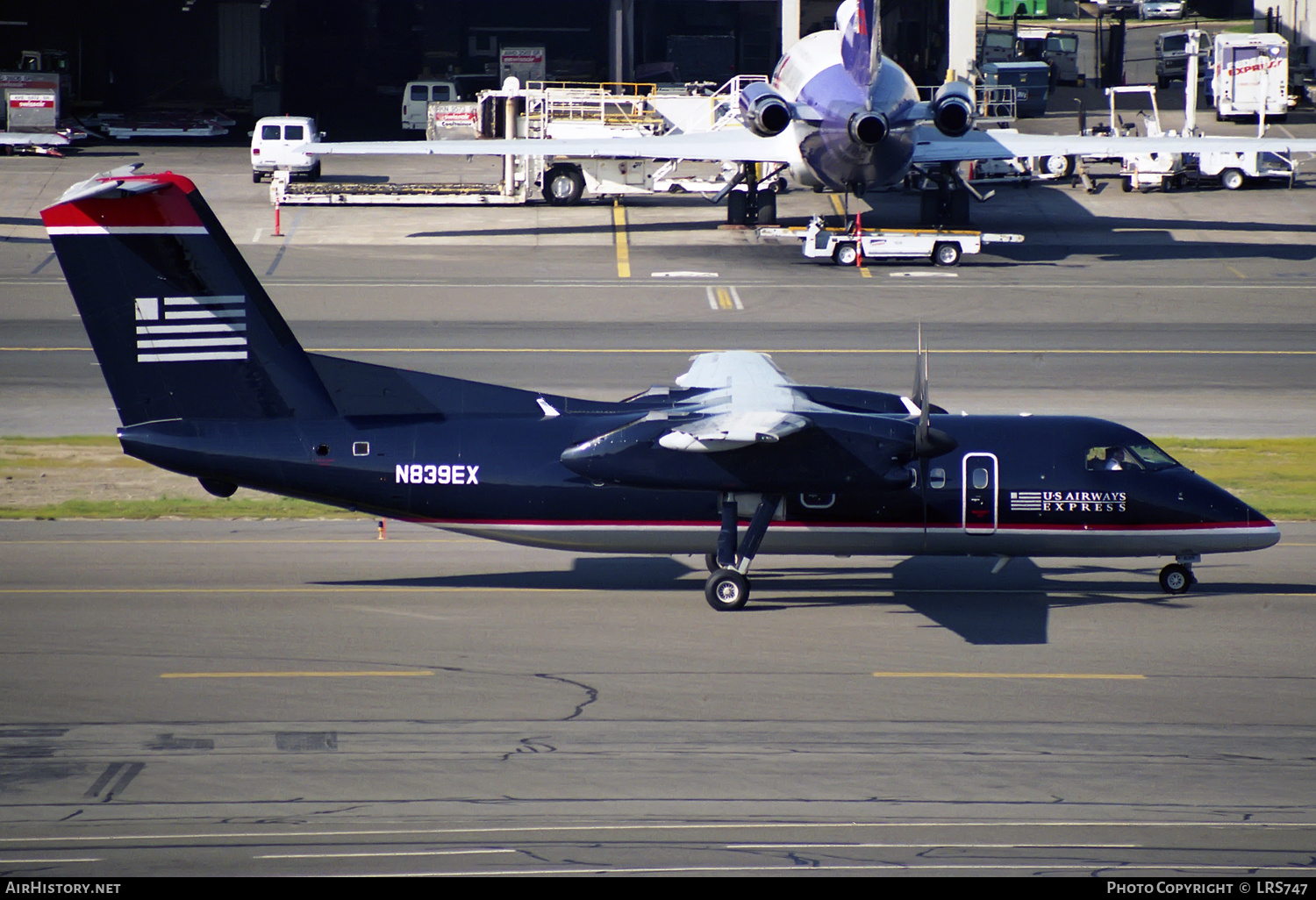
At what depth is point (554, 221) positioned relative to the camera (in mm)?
53781

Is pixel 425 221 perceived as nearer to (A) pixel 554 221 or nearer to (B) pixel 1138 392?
(A) pixel 554 221

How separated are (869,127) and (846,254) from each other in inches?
194

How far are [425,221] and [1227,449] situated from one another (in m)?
34.0

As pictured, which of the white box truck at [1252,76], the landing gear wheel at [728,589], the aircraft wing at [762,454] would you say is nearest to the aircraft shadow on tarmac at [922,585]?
the landing gear wheel at [728,589]

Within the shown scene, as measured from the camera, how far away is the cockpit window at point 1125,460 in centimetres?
2023

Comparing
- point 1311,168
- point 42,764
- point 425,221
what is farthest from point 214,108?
point 42,764

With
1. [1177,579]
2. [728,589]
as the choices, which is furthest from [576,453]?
[1177,579]

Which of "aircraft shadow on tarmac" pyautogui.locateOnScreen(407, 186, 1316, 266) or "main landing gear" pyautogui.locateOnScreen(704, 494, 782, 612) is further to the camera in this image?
"aircraft shadow on tarmac" pyautogui.locateOnScreen(407, 186, 1316, 266)

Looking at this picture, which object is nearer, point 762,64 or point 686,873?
point 686,873

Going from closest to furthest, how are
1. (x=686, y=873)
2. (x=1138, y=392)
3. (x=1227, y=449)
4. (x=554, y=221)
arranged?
(x=686, y=873), (x=1227, y=449), (x=1138, y=392), (x=554, y=221)

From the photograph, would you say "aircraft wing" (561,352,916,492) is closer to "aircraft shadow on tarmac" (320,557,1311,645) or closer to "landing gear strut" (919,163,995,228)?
"aircraft shadow on tarmac" (320,557,1311,645)

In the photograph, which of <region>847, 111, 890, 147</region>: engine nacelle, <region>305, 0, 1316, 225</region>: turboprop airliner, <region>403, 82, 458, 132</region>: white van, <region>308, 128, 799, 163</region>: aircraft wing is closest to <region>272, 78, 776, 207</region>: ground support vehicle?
<region>308, 128, 799, 163</region>: aircraft wing

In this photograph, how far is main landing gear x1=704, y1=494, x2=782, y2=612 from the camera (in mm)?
19406

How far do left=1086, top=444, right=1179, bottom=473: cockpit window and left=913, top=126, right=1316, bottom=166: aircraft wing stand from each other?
29.4 m
